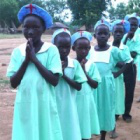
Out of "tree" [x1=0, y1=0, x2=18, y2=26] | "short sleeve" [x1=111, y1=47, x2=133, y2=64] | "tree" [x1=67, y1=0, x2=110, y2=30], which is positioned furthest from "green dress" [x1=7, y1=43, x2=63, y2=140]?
"tree" [x1=0, y1=0, x2=18, y2=26]

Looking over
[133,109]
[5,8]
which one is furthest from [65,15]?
[133,109]

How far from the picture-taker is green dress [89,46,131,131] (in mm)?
3684

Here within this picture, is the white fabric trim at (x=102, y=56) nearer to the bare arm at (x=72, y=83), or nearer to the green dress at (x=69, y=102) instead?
the green dress at (x=69, y=102)

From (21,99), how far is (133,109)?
148 inches

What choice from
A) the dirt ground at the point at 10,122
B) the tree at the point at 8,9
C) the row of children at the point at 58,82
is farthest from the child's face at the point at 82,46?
the tree at the point at 8,9

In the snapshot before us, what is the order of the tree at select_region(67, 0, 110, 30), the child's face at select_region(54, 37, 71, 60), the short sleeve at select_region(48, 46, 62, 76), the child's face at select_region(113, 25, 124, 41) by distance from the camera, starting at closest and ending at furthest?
the short sleeve at select_region(48, 46, 62, 76), the child's face at select_region(54, 37, 71, 60), the child's face at select_region(113, 25, 124, 41), the tree at select_region(67, 0, 110, 30)

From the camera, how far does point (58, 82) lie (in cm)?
274

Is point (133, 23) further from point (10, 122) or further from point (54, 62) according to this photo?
point (54, 62)

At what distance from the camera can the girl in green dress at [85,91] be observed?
3.15 meters

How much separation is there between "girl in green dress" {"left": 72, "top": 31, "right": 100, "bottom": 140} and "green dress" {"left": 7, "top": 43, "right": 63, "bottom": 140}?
2.32 feet

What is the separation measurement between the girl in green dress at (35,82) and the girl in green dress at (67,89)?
0.32 meters

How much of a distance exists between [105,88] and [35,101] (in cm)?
149

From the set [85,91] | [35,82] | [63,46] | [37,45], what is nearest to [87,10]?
[85,91]

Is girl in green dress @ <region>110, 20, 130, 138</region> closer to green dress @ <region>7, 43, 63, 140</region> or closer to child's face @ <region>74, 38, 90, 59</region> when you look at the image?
child's face @ <region>74, 38, 90, 59</region>
